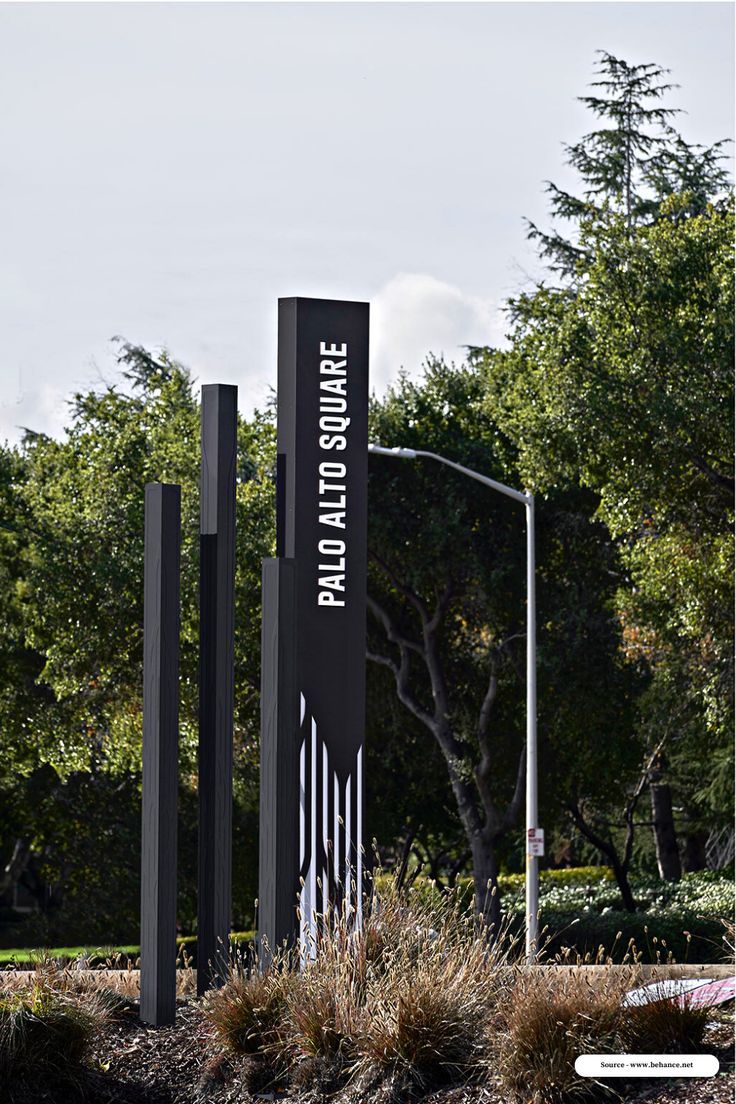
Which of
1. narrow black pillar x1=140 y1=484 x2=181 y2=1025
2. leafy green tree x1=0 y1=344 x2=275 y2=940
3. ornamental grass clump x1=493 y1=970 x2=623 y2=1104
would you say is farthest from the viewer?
leafy green tree x1=0 y1=344 x2=275 y2=940

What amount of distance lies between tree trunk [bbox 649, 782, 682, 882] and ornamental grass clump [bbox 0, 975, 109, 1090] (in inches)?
1032

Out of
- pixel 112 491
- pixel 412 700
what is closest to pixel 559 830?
pixel 412 700

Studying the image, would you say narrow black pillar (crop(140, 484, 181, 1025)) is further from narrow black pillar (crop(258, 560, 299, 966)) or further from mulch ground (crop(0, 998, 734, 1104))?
narrow black pillar (crop(258, 560, 299, 966))

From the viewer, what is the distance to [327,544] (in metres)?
13.0

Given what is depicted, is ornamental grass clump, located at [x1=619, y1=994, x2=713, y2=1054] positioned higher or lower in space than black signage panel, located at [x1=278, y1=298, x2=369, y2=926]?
lower

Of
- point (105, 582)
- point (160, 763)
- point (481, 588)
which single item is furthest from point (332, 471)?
point (481, 588)

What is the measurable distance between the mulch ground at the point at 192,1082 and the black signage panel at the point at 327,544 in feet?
8.68

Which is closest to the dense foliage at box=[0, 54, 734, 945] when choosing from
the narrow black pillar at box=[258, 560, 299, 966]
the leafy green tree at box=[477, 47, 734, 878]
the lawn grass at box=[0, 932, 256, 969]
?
the leafy green tree at box=[477, 47, 734, 878]

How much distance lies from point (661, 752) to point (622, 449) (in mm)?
12058

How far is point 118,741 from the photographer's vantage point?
25359 millimetres

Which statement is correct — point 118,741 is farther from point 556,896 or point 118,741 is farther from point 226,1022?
point 226,1022

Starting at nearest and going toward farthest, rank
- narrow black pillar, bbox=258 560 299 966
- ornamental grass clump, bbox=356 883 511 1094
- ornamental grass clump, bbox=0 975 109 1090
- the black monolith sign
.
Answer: ornamental grass clump, bbox=356 883 511 1094 < ornamental grass clump, bbox=0 975 109 1090 < narrow black pillar, bbox=258 560 299 966 < the black monolith sign

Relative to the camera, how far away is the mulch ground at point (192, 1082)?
8086 mm

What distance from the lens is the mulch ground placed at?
26.5ft
